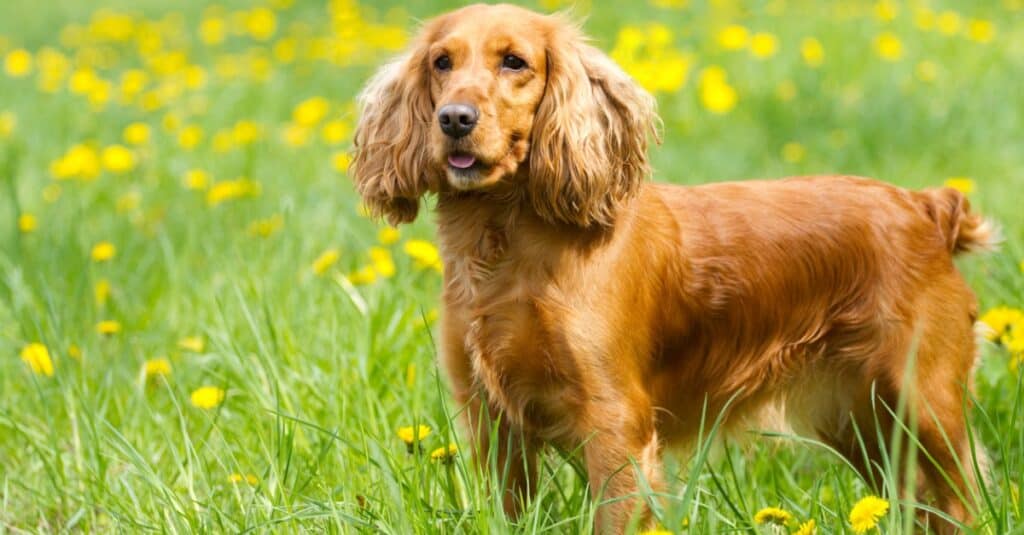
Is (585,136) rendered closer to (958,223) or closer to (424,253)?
(958,223)

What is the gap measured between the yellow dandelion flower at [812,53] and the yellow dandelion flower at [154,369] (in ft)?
11.6

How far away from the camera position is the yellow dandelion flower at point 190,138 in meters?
5.24

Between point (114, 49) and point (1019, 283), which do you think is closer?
point (1019, 283)

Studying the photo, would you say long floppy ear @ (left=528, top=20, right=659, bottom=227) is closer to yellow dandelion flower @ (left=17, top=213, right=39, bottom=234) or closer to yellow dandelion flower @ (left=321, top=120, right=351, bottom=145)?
yellow dandelion flower @ (left=17, top=213, right=39, bottom=234)

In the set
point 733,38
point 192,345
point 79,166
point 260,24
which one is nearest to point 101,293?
point 192,345

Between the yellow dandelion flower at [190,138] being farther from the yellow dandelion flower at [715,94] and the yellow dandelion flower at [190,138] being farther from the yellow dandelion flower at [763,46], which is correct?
the yellow dandelion flower at [763,46]

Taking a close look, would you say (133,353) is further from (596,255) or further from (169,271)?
(596,255)

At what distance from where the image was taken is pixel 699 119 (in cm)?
561

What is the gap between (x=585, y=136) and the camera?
257 cm

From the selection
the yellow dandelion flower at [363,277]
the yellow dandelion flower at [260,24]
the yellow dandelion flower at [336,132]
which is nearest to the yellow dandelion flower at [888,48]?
the yellow dandelion flower at [336,132]

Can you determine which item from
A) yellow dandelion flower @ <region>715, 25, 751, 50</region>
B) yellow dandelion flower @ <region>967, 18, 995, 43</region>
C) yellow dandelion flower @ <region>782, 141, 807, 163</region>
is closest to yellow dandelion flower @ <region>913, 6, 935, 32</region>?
yellow dandelion flower @ <region>967, 18, 995, 43</region>

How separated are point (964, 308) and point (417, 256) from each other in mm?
1488

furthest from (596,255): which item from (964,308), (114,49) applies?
(114,49)

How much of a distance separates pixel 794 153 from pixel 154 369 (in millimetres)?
2901
